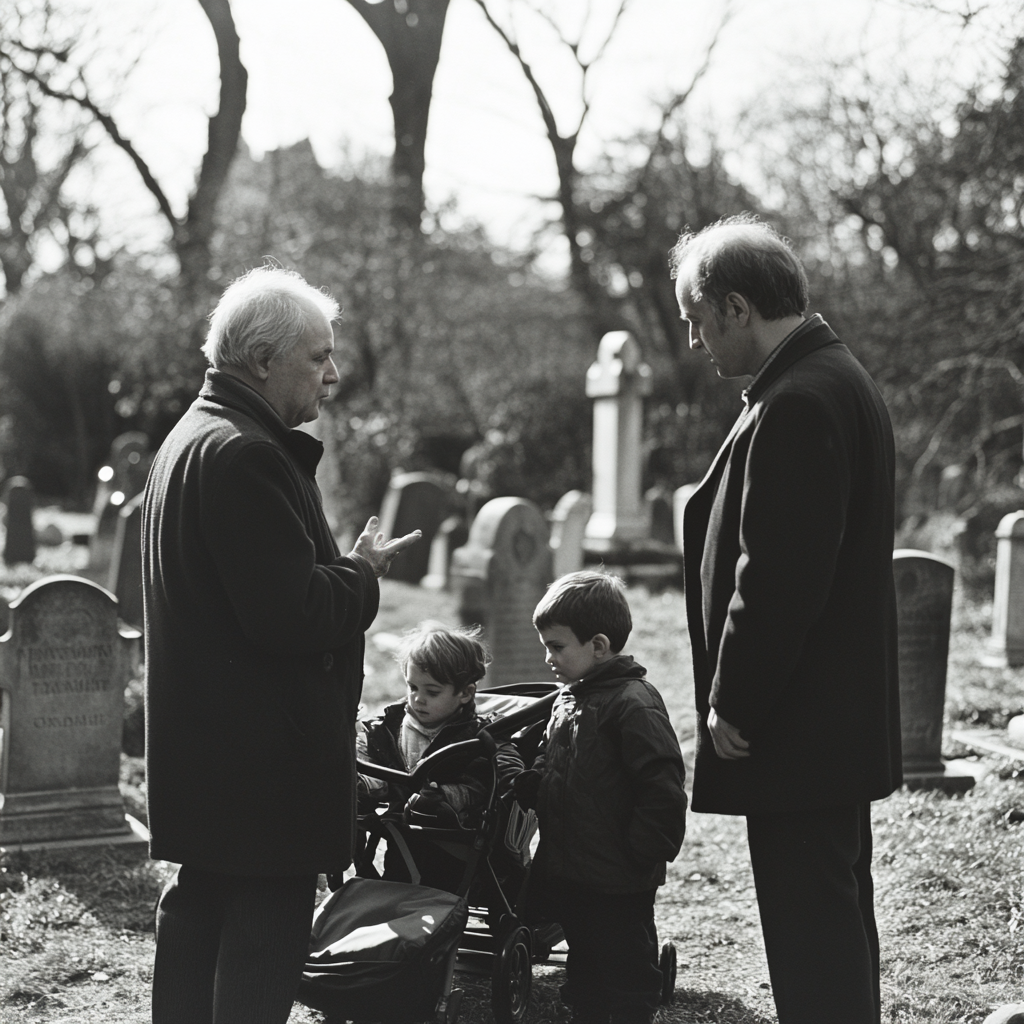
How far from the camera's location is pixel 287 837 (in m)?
A: 2.69

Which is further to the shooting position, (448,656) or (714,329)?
(448,656)

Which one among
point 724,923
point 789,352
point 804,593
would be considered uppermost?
point 789,352

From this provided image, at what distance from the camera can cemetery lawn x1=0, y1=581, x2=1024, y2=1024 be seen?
3820 millimetres

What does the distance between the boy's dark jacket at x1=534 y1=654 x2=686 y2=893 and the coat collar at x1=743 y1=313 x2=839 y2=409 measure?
931mm

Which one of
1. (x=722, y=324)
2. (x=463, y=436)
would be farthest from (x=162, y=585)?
(x=463, y=436)

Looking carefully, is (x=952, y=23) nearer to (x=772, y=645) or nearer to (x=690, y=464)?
(x=772, y=645)

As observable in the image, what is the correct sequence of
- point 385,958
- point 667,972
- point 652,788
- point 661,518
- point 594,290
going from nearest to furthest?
point 385,958, point 652,788, point 667,972, point 661,518, point 594,290

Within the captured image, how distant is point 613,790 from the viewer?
3.35m

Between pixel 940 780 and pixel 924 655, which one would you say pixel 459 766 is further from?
pixel 924 655

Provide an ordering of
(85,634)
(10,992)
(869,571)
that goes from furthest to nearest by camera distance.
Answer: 1. (85,634)
2. (10,992)
3. (869,571)

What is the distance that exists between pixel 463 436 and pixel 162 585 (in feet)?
58.6

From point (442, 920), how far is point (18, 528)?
44.6 feet

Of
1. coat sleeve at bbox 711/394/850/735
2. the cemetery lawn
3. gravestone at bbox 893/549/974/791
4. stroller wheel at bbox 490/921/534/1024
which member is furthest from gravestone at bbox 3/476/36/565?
coat sleeve at bbox 711/394/850/735

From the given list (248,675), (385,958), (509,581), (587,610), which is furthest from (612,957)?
(509,581)
